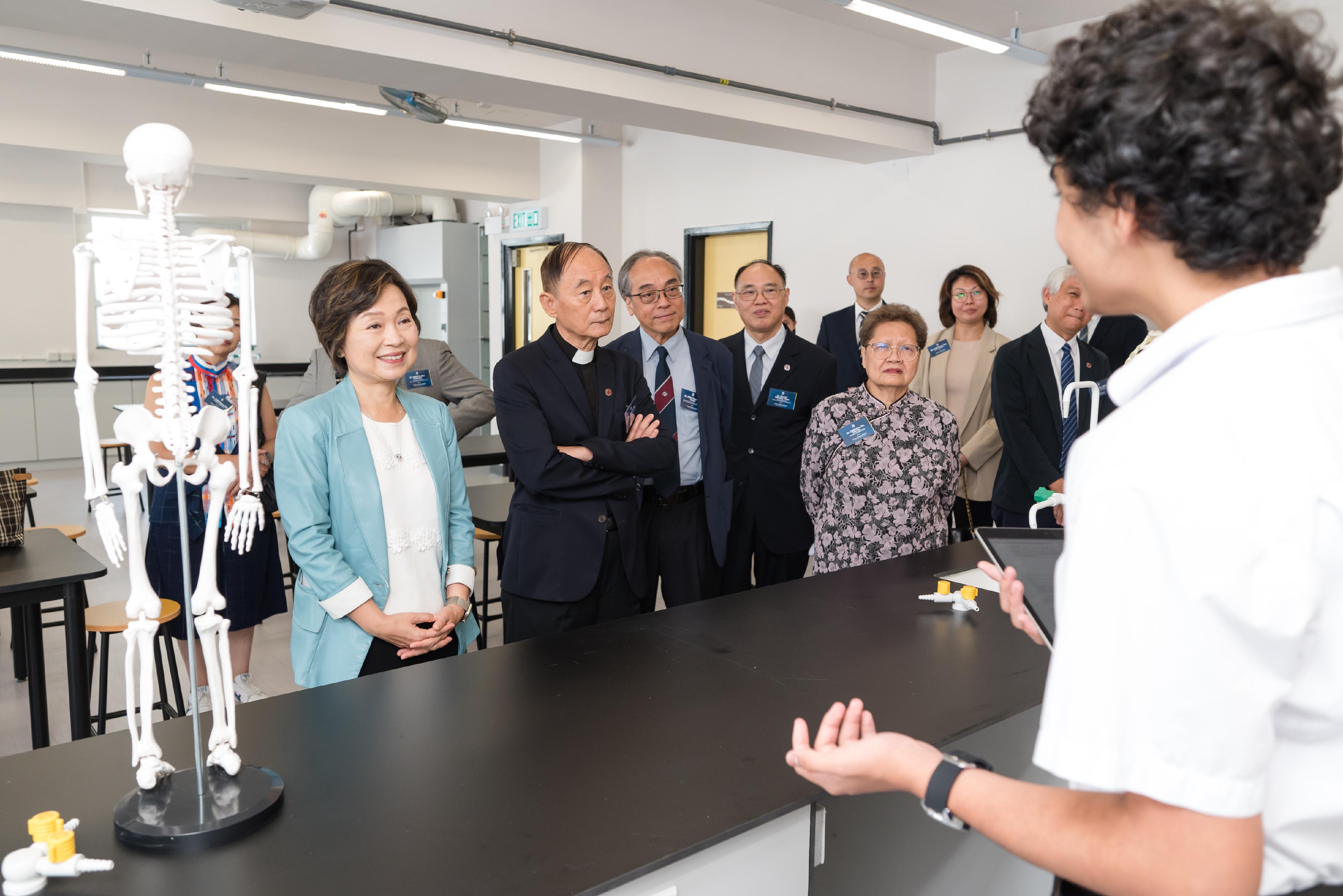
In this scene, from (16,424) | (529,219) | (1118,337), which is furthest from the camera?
(16,424)

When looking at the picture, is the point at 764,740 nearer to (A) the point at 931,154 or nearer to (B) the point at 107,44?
(A) the point at 931,154

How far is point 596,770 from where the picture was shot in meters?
1.32

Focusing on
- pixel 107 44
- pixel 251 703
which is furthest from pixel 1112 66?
pixel 107 44

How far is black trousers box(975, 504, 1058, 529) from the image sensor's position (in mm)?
3840

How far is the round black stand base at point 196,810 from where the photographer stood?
1.12m

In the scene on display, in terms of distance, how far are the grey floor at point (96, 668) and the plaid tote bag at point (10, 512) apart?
51 cm

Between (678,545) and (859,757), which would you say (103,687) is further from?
(859,757)

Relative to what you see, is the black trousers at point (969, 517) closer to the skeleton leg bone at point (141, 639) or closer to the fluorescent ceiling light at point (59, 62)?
the skeleton leg bone at point (141, 639)

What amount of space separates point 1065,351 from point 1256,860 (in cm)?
354

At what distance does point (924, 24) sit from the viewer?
454 cm

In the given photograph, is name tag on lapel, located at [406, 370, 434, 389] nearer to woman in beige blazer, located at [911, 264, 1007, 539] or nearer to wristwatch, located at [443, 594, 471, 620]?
woman in beige blazer, located at [911, 264, 1007, 539]

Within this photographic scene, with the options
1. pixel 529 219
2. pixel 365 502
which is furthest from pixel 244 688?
pixel 529 219

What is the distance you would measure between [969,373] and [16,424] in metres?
8.97

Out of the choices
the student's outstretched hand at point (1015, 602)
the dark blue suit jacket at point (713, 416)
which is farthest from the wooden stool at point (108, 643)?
the student's outstretched hand at point (1015, 602)
